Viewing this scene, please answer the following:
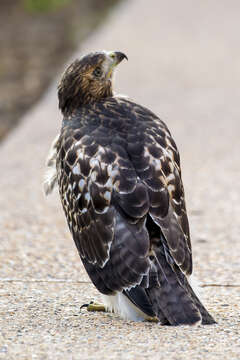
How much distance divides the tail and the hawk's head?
4.50 ft

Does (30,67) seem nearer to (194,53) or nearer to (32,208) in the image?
(194,53)

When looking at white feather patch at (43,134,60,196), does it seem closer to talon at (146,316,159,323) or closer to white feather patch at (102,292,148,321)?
white feather patch at (102,292,148,321)

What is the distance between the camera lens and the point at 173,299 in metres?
4.34

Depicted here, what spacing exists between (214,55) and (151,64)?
1207 millimetres

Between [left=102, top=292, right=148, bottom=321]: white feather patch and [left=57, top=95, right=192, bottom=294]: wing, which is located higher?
[left=57, top=95, right=192, bottom=294]: wing

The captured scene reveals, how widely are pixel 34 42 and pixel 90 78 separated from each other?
11.6 metres

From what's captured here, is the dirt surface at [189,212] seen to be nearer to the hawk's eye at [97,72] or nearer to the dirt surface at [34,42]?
the dirt surface at [34,42]

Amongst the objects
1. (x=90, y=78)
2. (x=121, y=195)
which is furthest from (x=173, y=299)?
(x=90, y=78)

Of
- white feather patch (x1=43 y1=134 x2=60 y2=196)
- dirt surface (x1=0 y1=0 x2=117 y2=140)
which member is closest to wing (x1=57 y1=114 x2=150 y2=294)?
white feather patch (x1=43 y1=134 x2=60 y2=196)

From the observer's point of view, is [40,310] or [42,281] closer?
[40,310]

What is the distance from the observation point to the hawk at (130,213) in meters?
4.36

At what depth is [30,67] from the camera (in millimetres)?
14508

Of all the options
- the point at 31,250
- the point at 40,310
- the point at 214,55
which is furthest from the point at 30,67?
the point at 40,310

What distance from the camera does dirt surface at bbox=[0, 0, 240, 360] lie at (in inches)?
169
